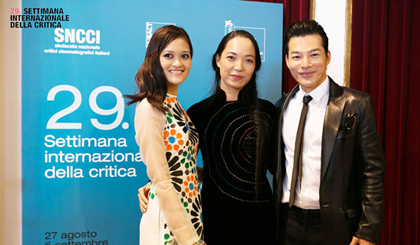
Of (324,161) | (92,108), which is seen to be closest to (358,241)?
(324,161)

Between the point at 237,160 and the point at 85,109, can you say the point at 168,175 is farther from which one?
the point at 85,109

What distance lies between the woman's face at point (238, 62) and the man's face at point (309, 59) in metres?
0.27

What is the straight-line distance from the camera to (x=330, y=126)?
6.16 ft

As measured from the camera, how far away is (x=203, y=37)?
2.61 meters

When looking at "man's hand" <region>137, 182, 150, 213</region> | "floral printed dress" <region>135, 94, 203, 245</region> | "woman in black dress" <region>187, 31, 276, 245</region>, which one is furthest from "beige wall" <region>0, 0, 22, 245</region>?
"woman in black dress" <region>187, 31, 276, 245</region>

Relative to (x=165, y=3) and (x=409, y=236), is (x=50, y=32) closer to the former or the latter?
(x=165, y=3)

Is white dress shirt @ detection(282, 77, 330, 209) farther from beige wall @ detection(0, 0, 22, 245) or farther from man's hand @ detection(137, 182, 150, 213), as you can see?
beige wall @ detection(0, 0, 22, 245)

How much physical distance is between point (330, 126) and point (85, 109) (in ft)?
5.64

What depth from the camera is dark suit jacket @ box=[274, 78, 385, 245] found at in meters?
1.81

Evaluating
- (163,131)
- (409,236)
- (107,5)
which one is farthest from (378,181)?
(107,5)

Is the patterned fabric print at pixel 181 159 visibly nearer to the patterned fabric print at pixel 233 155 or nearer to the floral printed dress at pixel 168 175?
the floral printed dress at pixel 168 175

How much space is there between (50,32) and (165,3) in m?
0.87

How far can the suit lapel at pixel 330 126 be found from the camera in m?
1.85

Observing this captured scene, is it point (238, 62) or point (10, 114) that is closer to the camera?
point (238, 62)
